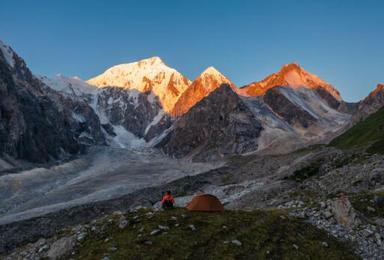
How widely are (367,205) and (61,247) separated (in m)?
22.3

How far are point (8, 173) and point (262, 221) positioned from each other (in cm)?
17225

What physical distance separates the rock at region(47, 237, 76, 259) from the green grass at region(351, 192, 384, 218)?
20.5 metres

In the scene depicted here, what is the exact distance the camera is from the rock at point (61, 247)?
2716 centimetres

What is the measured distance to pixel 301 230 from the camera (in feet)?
96.2

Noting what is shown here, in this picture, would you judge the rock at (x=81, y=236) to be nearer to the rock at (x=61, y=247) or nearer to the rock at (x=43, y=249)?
the rock at (x=61, y=247)

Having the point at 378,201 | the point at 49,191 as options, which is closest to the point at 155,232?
the point at 378,201

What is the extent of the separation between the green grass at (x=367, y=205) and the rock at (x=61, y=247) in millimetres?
20550

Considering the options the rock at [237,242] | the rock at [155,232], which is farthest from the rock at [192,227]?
the rock at [237,242]

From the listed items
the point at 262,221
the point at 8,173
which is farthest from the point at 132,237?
the point at 8,173

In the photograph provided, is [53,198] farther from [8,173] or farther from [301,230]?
[301,230]

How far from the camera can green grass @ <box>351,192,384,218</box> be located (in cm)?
3347

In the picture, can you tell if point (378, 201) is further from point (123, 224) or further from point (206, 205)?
point (123, 224)

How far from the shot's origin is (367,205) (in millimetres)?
34594

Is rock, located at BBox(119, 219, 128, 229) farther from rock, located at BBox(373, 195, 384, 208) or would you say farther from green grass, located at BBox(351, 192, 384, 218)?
rock, located at BBox(373, 195, 384, 208)
